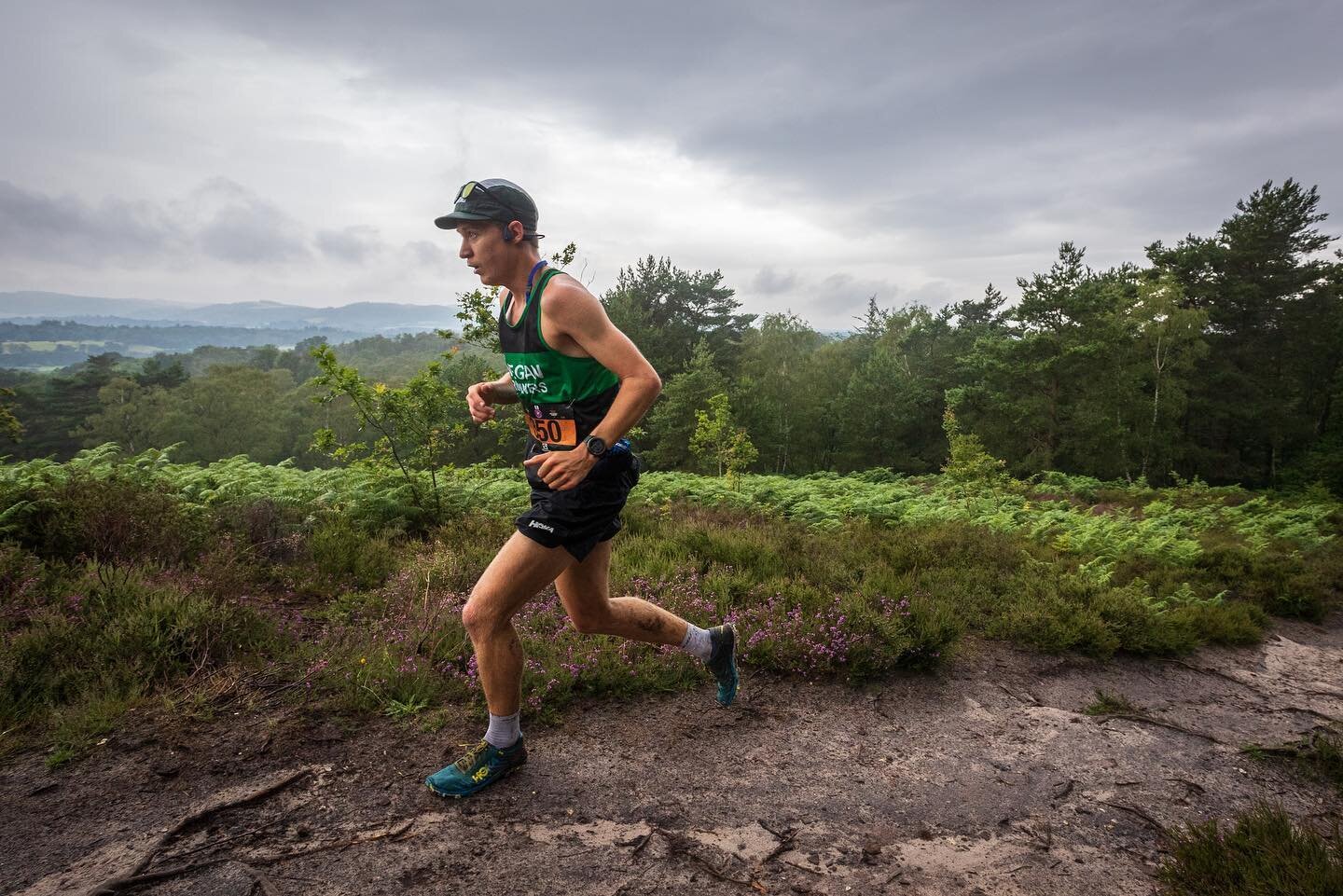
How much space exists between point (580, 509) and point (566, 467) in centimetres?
27

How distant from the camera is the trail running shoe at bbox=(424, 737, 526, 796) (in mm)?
2850

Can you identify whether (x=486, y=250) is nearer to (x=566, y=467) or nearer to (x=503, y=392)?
(x=503, y=392)

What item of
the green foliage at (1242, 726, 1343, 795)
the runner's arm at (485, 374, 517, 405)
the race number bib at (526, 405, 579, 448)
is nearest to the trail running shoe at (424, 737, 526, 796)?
the race number bib at (526, 405, 579, 448)

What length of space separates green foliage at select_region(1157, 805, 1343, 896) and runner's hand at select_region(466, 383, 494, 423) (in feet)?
11.6

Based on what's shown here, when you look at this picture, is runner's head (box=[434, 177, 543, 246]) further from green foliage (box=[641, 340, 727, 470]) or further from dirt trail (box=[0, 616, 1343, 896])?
green foliage (box=[641, 340, 727, 470])

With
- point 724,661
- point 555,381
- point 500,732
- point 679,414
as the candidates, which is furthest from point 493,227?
point 679,414

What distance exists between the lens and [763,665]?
437 cm

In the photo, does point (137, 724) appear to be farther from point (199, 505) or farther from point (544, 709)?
point (199, 505)

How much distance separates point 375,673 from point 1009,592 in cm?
538

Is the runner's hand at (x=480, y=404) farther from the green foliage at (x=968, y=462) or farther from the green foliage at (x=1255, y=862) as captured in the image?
the green foliage at (x=968, y=462)

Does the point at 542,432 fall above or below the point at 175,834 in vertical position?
above

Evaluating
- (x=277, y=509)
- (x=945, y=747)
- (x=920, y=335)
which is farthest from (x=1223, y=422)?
(x=277, y=509)

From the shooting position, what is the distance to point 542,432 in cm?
296

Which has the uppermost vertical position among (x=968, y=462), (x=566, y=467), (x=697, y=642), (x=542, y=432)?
(x=542, y=432)
